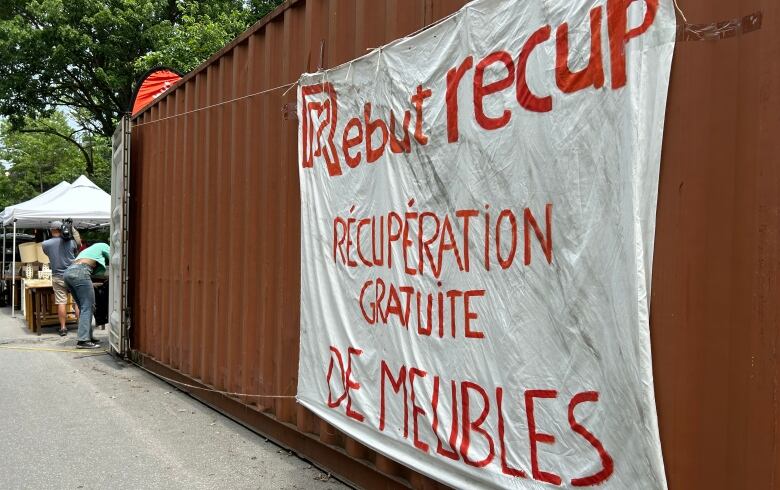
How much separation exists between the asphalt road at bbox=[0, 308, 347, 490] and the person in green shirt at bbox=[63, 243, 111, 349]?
2121 millimetres

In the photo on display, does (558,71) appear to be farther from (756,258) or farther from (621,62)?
(756,258)

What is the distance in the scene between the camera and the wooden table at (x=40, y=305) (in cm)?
1195

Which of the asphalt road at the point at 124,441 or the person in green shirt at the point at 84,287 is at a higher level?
the person in green shirt at the point at 84,287

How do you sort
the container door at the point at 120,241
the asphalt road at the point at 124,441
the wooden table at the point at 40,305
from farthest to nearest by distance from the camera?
the wooden table at the point at 40,305 < the container door at the point at 120,241 < the asphalt road at the point at 124,441

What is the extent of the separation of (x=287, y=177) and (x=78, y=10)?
58.0ft

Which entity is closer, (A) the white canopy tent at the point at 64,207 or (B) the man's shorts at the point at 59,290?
(B) the man's shorts at the point at 59,290

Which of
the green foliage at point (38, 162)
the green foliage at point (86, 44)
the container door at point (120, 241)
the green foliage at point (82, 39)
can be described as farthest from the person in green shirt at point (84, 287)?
the green foliage at point (38, 162)

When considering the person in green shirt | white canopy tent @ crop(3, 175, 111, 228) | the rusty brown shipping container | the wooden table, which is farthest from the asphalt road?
white canopy tent @ crop(3, 175, 111, 228)

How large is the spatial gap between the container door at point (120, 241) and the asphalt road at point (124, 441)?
82 centimetres

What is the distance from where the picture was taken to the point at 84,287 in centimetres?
978

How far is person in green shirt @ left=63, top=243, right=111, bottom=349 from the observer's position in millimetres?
9742

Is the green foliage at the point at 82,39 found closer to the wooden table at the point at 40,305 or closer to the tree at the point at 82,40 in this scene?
the tree at the point at 82,40

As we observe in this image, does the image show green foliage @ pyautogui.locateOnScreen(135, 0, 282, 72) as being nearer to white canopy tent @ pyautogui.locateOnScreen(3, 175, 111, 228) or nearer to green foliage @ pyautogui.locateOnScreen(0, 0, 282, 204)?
green foliage @ pyautogui.locateOnScreen(0, 0, 282, 204)

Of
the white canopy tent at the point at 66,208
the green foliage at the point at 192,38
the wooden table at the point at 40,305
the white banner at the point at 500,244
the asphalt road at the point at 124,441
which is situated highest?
the green foliage at the point at 192,38
